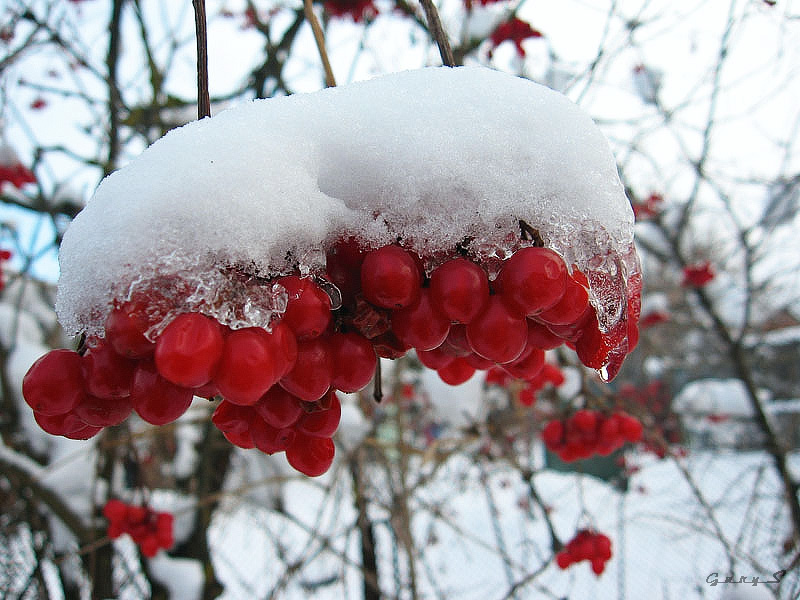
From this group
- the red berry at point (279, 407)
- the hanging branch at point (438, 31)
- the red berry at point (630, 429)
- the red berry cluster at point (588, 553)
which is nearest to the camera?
the red berry at point (279, 407)

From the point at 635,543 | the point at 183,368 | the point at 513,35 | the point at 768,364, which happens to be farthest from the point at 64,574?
the point at 768,364

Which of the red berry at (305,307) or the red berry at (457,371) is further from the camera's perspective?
the red berry at (457,371)

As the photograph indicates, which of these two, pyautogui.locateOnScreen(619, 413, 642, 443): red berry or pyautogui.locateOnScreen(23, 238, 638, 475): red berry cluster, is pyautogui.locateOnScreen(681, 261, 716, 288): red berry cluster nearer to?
pyautogui.locateOnScreen(619, 413, 642, 443): red berry

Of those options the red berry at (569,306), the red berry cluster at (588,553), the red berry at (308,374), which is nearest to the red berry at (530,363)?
the red berry at (569,306)

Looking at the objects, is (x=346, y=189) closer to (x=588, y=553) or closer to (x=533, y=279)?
(x=533, y=279)

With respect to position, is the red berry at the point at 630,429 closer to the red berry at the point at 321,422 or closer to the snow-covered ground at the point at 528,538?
the red berry at the point at 321,422

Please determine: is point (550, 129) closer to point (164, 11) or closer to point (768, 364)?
point (164, 11)
